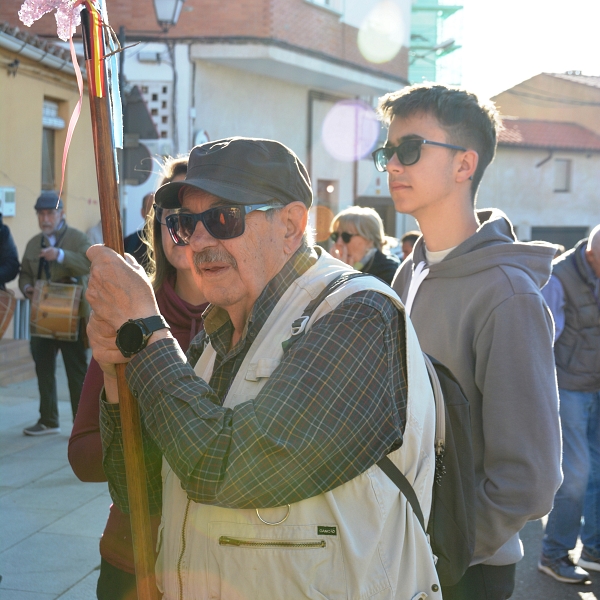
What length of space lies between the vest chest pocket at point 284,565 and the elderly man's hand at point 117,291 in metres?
0.50

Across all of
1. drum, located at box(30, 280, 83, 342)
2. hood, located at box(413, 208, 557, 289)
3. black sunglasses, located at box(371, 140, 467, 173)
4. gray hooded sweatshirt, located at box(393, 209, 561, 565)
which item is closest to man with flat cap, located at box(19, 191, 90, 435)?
drum, located at box(30, 280, 83, 342)

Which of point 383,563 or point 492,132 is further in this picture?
point 492,132

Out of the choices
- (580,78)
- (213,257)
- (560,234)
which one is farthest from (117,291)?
(580,78)

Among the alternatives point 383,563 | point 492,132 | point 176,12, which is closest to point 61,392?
point 176,12

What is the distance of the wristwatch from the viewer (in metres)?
1.73

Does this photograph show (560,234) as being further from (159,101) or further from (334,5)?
(159,101)

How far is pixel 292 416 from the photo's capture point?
163 cm

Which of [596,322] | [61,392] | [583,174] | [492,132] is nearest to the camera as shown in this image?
[492,132]

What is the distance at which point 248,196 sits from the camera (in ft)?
6.09

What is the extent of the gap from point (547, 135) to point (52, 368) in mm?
32820

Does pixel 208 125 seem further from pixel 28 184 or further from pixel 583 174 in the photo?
pixel 583 174

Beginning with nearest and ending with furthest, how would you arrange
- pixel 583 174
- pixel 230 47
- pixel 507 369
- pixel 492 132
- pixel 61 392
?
1. pixel 507 369
2. pixel 492 132
3. pixel 61 392
4. pixel 230 47
5. pixel 583 174

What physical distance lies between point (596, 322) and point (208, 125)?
1282cm

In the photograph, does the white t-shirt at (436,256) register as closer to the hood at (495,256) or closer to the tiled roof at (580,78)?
the hood at (495,256)
